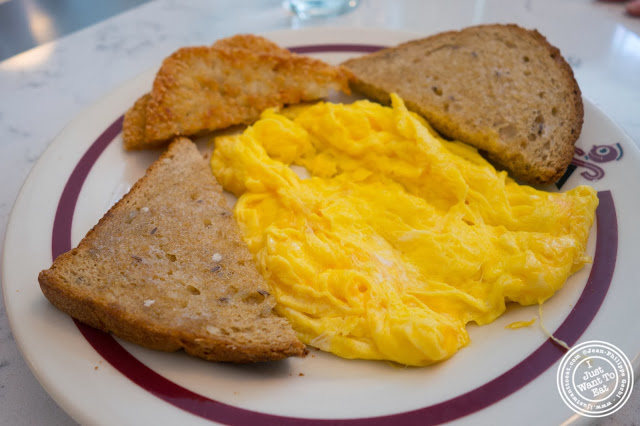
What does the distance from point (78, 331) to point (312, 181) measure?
1.35 metres

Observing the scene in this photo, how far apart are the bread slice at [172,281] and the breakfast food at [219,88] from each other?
1.57ft

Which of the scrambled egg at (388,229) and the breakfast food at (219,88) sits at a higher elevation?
the breakfast food at (219,88)

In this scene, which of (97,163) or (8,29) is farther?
(8,29)

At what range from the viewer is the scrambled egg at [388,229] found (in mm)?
2041

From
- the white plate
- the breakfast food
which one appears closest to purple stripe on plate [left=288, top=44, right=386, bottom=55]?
the breakfast food

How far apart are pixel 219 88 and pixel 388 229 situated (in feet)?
4.66

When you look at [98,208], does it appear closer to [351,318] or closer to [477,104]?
[351,318]

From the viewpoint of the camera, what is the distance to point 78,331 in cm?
195

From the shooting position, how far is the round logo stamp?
1664 mm

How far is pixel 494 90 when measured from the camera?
2.90 metres

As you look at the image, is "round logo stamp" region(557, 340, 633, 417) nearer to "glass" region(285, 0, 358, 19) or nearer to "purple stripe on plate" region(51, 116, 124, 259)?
"purple stripe on plate" region(51, 116, 124, 259)

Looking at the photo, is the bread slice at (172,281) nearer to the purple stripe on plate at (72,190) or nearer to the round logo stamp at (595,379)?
the purple stripe on plate at (72,190)


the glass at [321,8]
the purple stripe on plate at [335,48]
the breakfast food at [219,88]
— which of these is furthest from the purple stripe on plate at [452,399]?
the glass at [321,8]

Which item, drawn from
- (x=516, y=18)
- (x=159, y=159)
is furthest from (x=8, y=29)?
(x=516, y=18)
